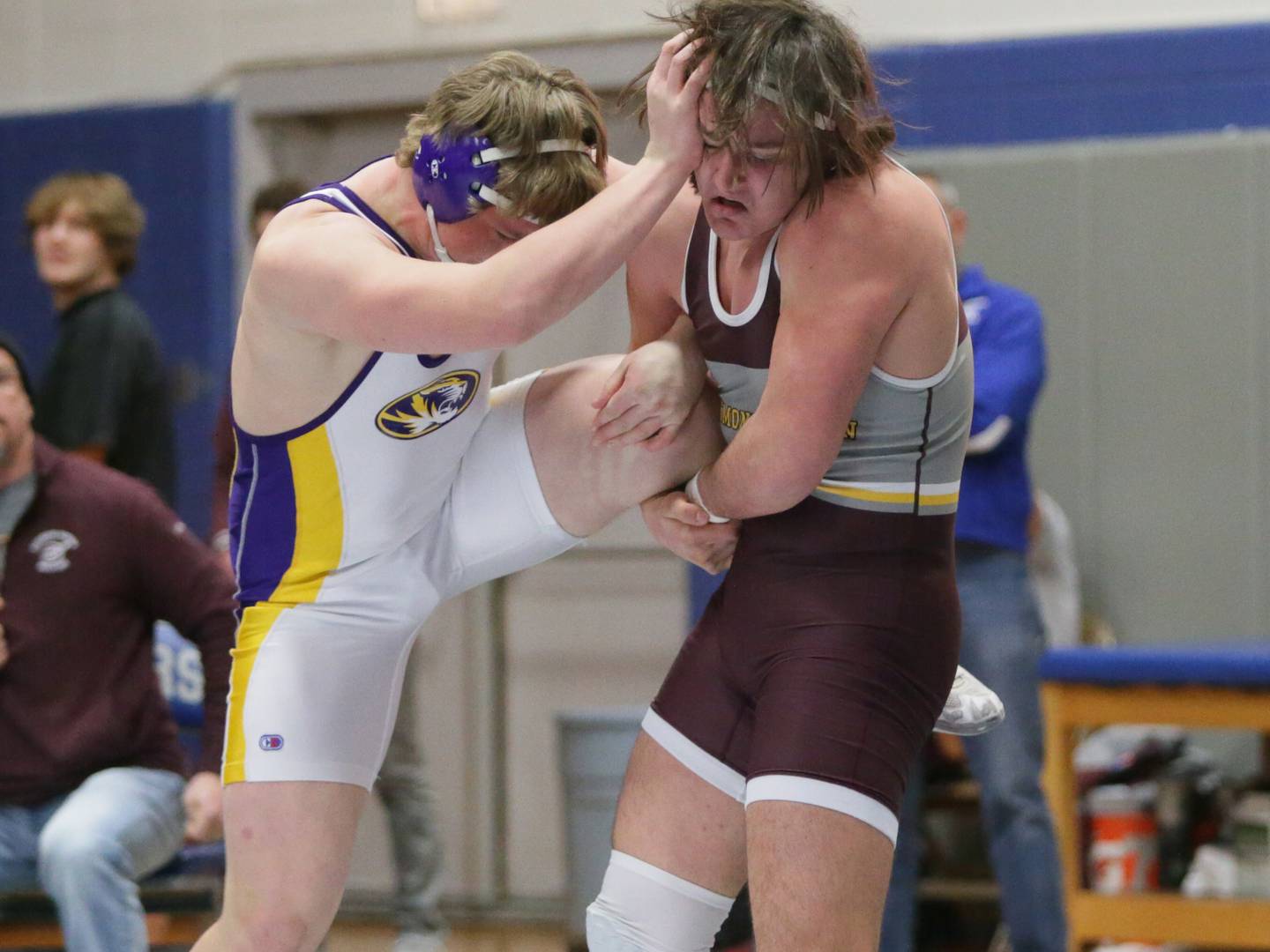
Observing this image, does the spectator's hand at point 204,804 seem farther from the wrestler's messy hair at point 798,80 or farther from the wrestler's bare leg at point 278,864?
the wrestler's messy hair at point 798,80

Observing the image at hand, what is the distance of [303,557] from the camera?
2.51m

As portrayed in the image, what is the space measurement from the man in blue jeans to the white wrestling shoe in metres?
1.51

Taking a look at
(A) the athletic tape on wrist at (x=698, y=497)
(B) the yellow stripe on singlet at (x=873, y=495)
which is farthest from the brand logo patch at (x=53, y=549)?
(B) the yellow stripe on singlet at (x=873, y=495)

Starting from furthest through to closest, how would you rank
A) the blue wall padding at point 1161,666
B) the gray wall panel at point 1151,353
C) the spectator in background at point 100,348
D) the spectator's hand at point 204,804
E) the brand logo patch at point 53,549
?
the gray wall panel at point 1151,353 < the spectator in background at point 100,348 < the blue wall padding at point 1161,666 < the brand logo patch at point 53,549 < the spectator's hand at point 204,804

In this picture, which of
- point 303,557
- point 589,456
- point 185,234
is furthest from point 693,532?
point 185,234

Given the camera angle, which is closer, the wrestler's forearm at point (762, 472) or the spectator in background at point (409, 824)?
the wrestler's forearm at point (762, 472)

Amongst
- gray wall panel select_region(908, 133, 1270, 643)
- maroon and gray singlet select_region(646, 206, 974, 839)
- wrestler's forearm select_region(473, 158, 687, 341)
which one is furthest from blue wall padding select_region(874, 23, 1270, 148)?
wrestler's forearm select_region(473, 158, 687, 341)

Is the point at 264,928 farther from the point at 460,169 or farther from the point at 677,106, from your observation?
the point at 677,106

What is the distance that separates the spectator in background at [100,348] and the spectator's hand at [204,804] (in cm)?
149

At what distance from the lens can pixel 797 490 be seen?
7.17 ft

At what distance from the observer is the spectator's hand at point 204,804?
10.9ft

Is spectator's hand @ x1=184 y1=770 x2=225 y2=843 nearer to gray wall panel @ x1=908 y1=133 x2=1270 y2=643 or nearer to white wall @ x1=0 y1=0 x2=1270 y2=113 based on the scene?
gray wall panel @ x1=908 y1=133 x2=1270 y2=643

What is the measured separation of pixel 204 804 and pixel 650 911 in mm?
1329

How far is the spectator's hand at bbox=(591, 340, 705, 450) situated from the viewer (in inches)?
91.8
